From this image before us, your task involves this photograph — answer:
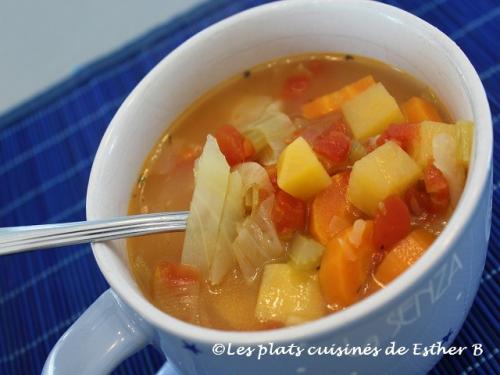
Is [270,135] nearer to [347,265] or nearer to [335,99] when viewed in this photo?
[335,99]

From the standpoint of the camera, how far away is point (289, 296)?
1.12m

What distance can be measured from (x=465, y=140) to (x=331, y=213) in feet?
0.83

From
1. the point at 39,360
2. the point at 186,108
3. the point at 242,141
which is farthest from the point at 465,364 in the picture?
the point at 39,360

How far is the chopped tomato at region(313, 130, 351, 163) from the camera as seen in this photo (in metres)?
1.25

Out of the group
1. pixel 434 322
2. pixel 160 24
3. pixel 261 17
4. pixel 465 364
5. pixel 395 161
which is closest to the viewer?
pixel 434 322

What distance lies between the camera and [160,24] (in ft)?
7.12

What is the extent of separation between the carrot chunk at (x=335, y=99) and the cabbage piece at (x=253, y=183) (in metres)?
0.25

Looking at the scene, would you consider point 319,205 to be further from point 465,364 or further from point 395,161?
point 465,364

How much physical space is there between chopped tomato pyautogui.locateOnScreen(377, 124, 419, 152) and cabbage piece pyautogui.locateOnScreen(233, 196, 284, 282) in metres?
0.23

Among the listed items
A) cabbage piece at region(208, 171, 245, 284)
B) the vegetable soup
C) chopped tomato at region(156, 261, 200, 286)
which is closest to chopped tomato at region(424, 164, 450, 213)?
the vegetable soup

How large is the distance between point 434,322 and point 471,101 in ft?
1.16

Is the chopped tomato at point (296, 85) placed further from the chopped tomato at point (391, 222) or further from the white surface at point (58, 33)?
the white surface at point (58, 33)

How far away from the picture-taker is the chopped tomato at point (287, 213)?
120 cm

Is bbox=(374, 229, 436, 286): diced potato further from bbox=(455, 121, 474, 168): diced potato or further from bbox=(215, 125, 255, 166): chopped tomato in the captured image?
bbox=(215, 125, 255, 166): chopped tomato
